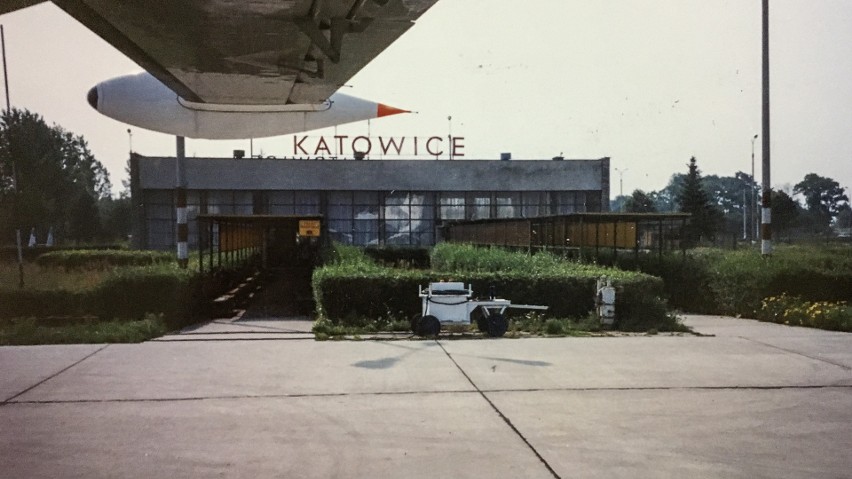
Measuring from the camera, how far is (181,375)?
29.1 ft

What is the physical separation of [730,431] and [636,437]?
2.95 ft

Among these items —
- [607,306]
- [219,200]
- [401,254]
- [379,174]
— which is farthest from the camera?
[379,174]

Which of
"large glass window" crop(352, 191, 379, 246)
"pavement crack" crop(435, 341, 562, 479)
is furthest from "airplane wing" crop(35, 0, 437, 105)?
"large glass window" crop(352, 191, 379, 246)

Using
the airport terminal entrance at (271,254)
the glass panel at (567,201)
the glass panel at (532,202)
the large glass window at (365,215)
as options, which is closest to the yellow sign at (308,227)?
the airport terminal entrance at (271,254)

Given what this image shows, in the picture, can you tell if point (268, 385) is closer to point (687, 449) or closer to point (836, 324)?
point (687, 449)

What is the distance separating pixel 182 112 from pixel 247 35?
2797mm

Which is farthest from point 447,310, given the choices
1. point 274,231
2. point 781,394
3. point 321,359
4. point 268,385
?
point 274,231

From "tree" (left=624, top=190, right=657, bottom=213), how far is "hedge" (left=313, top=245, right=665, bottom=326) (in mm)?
63494

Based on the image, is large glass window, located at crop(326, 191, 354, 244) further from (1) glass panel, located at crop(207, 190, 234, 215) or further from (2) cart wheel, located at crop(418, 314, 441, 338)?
(2) cart wheel, located at crop(418, 314, 441, 338)

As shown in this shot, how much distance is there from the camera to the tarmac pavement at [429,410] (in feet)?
18.2

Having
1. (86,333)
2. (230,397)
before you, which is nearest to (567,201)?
(86,333)

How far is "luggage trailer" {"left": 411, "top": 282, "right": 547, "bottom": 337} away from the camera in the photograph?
1181 cm

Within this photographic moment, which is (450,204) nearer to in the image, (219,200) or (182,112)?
(219,200)

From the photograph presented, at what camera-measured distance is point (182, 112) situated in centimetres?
816
